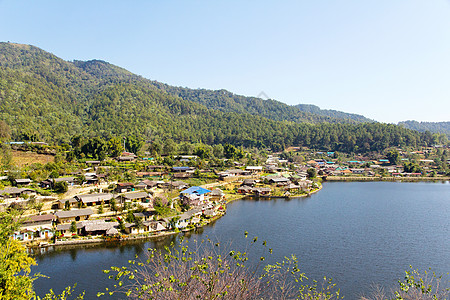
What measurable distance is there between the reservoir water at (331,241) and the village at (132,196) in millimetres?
1927

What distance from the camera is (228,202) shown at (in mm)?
38156

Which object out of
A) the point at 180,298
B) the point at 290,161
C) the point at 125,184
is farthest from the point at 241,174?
the point at 180,298

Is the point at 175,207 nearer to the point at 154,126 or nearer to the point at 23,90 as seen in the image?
the point at 154,126

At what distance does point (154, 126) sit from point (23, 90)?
38805 mm

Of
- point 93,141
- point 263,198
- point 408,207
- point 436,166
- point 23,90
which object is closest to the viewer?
point 408,207

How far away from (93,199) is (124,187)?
5.26 m

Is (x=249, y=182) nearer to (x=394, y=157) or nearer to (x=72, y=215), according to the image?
(x=72, y=215)

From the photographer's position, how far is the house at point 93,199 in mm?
28597

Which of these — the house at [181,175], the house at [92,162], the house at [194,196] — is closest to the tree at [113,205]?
the house at [194,196]

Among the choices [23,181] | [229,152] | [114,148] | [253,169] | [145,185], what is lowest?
[145,185]

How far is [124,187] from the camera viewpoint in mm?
34156

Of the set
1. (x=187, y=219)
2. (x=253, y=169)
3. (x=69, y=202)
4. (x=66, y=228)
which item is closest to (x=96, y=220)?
(x=66, y=228)

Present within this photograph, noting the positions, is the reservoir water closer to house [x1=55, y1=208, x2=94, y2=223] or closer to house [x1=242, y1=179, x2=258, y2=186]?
house [x1=55, y1=208, x2=94, y2=223]

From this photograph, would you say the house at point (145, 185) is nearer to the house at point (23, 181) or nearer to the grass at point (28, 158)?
the house at point (23, 181)
